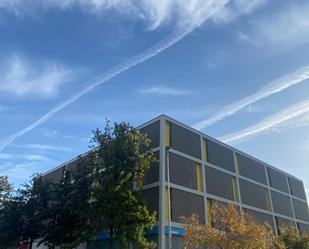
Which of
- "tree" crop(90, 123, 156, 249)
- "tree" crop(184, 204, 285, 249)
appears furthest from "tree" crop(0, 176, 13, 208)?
"tree" crop(184, 204, 285, 249)

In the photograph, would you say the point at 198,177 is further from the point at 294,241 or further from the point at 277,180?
the point at 277,180

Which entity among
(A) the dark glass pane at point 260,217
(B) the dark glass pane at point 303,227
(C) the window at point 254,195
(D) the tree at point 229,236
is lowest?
(D) the tree at point 229,236

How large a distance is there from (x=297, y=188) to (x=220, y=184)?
86.2ft

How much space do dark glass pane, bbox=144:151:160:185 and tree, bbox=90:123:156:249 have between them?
2115 mm

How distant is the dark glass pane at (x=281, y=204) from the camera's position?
5019 cm

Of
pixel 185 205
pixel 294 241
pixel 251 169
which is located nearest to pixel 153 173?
pixel 185 205

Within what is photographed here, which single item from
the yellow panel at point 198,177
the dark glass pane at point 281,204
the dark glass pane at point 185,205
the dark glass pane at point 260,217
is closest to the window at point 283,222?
the dark glass pane at point 281,204

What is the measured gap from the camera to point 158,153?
34.2 m

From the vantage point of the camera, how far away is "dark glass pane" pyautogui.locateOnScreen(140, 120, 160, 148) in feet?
116

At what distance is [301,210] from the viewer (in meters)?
57.7

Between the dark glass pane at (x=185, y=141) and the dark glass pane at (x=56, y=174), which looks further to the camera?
the dark glass pane at (x=56, y=174)

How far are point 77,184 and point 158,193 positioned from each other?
26.1 feet

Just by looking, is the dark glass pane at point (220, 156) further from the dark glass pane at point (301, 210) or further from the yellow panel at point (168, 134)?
the dark glass pane at point (301, 210)

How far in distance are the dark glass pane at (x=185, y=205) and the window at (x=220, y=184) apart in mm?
2829
